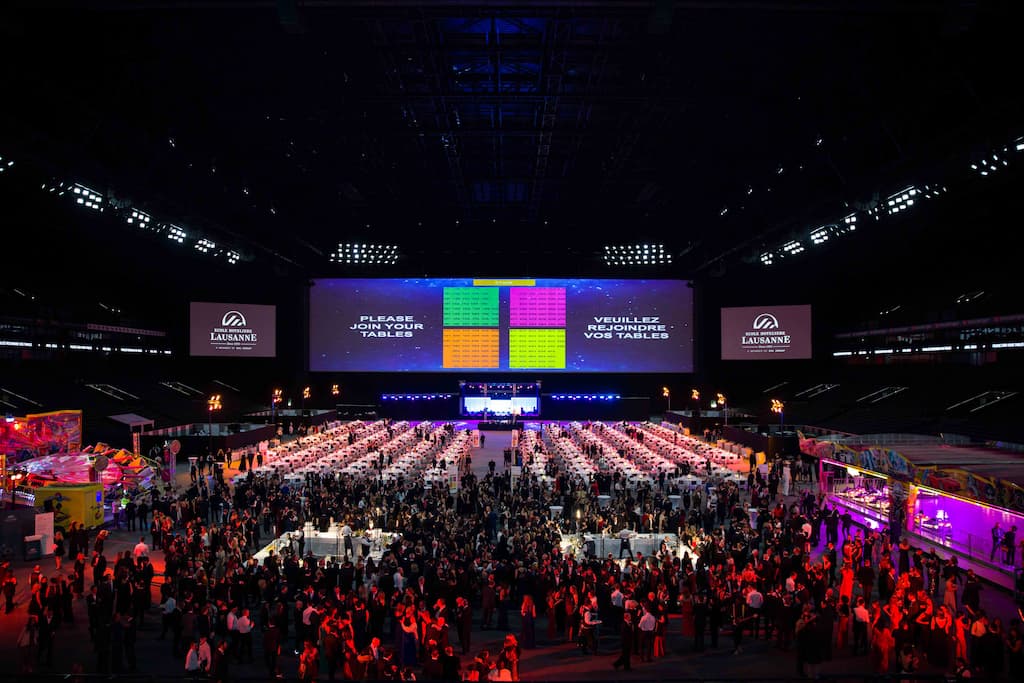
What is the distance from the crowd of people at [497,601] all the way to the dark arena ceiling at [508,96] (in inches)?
353

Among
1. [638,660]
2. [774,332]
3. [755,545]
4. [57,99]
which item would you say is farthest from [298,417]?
[638,660]

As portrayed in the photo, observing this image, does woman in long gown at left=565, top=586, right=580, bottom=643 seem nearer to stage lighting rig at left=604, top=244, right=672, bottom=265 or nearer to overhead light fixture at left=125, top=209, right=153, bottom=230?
overhead light fixture at left=125, top=209, right=153, bottom=230

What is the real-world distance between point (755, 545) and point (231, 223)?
2822cm

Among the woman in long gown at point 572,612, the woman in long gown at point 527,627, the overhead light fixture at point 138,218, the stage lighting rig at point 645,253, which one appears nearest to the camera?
the woman in long gown at point 527,627

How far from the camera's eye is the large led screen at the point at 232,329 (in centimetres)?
4462

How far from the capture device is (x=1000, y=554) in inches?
619

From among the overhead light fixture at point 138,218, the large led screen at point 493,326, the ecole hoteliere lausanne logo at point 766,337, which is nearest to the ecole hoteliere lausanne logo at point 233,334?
the large led screen at point 493,326

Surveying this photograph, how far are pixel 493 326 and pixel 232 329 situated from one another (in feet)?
54.8

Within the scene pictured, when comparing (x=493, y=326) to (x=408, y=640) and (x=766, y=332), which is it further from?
(x=408, y=640)

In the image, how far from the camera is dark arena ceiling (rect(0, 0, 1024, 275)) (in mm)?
16094

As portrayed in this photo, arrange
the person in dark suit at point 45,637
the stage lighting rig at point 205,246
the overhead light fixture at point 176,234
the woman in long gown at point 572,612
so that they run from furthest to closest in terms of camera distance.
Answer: the stage lighting rig at point 205,246 < the overhead light fixture at point 176,234 < the woman in long gown at point 572,612 < the person in dark suit at point 45,637

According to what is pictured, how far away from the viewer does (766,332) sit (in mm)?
46156

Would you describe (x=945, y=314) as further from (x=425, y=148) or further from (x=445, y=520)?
(x=445, y=520)

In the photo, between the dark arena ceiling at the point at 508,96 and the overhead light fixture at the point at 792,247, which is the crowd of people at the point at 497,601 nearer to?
the dark arena ceiling at the point at 508,96
